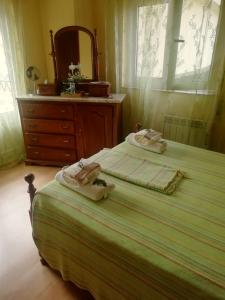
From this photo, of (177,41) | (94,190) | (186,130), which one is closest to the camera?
(94,190)

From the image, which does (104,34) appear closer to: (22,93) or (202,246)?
(22,93)

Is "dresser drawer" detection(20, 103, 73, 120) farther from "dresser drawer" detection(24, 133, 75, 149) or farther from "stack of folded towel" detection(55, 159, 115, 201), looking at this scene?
"stack of folded towel" detection(55, 159, 115, 201)

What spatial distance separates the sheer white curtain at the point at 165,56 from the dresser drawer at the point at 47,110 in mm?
733

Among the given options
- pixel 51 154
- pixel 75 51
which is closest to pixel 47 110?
pixel 51 154

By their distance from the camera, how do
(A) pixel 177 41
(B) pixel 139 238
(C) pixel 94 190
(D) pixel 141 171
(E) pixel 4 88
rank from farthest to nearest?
(E) pixel 4 88 < (A) pixel 177 41 < (D) pixel 141 171 < (C) pixel 94 190 < (B) pixel 139 238

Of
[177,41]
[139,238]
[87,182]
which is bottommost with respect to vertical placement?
[139,238]

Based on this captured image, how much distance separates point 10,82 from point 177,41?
2063mm

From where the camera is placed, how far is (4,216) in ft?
6.77

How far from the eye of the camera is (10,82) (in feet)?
9.10

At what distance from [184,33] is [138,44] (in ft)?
1.67

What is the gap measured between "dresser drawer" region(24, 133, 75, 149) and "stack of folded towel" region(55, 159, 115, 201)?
1.40m

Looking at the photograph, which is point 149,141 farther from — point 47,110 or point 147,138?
point 47,110

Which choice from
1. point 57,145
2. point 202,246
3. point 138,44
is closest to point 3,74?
point 57,145

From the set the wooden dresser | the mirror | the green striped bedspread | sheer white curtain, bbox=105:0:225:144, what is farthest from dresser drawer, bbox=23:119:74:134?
the green striped bedspread
